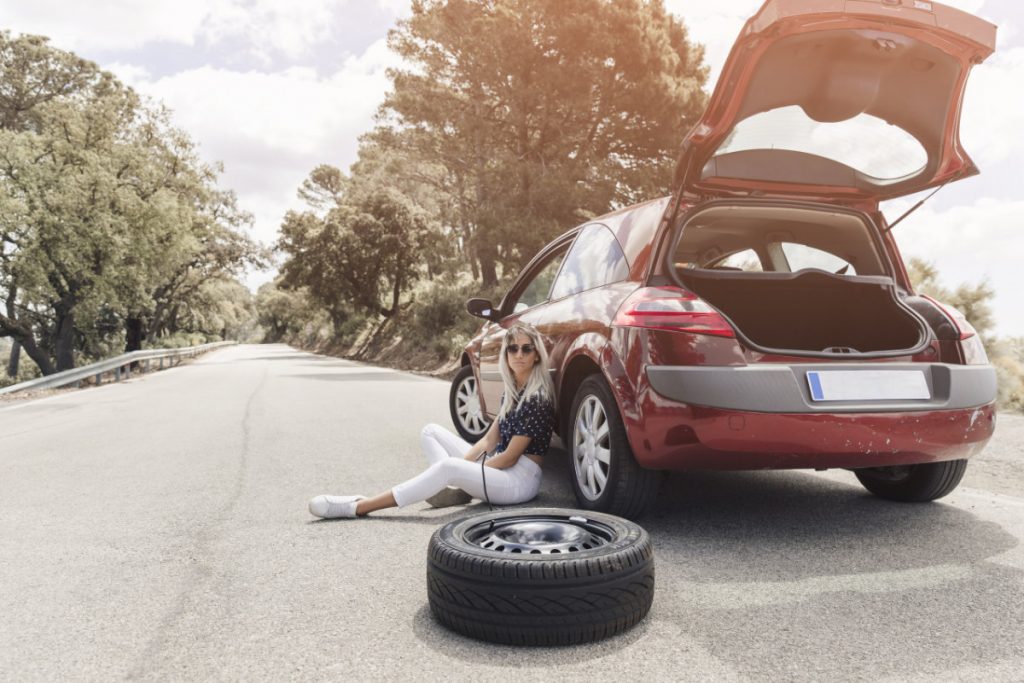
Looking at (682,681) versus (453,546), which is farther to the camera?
(453,546)

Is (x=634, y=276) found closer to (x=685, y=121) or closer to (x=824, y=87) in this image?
(x=824, y=87)

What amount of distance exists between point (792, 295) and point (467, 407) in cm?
318

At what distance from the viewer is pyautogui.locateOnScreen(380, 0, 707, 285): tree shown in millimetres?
19031

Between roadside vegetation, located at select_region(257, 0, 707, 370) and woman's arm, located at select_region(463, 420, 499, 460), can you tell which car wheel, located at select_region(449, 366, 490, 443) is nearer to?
woman's arm, located at select_region(463, 420, 499, 460)

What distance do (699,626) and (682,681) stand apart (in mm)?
457

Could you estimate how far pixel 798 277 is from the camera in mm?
4098

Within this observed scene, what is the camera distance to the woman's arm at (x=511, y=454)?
→ 13.9 feet

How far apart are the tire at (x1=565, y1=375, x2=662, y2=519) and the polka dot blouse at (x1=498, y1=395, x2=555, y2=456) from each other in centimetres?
15

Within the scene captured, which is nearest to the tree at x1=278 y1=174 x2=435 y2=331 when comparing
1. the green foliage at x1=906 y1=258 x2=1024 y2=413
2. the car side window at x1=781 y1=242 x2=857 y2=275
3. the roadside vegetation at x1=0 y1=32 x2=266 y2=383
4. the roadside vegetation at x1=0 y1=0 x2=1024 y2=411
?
the roadside vegetation at x1=0 y1=0 x2=1024 y2=411

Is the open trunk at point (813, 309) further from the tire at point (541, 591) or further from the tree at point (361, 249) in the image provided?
the tree at point (361, 249)

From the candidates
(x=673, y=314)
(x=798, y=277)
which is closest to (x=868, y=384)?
(x=798, y=277)

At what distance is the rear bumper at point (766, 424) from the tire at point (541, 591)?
806 mm

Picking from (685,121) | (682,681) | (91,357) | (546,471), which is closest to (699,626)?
(682,681)

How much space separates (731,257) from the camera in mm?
4930
